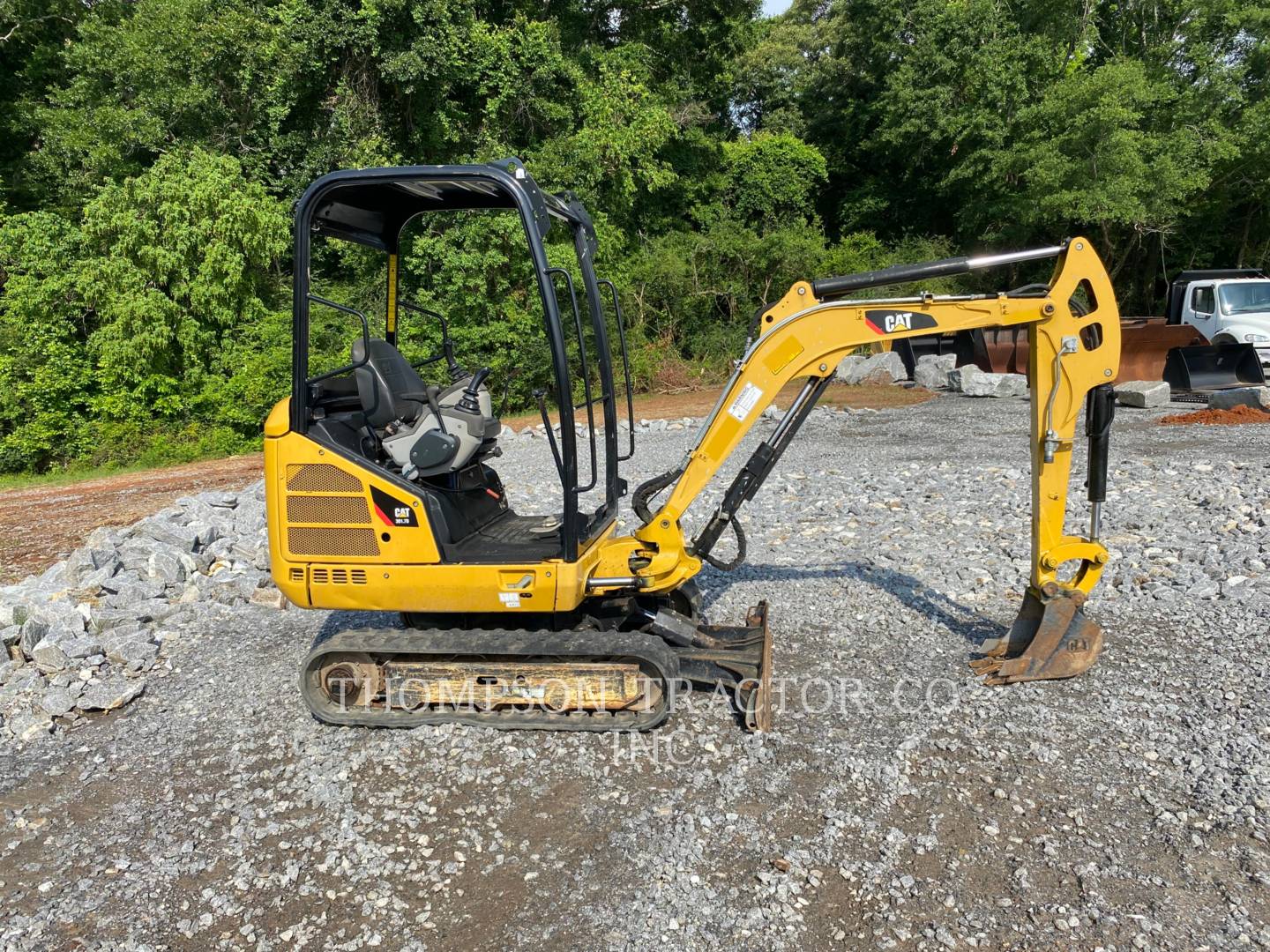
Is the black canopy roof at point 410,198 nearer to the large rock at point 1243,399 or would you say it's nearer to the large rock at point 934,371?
the large rock at point 1243,399

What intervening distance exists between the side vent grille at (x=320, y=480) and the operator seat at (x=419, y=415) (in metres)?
0.28

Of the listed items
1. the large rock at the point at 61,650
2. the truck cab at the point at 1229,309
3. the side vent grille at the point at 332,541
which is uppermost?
the truck cab at the point at 1229,309

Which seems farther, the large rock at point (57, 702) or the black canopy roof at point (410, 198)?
the large rock at point (57, 702)

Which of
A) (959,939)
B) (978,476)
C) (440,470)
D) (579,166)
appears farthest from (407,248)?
(959,939)

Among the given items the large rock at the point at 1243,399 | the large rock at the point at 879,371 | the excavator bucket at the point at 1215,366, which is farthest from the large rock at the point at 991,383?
the large rock at the point at 1243,399

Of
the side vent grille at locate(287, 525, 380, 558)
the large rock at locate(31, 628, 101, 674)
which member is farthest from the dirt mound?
the large rock at locate(31, 628, 101, 674)

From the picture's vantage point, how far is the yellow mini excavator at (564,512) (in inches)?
171

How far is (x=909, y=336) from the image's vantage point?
171 inches

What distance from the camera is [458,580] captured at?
4363 mm

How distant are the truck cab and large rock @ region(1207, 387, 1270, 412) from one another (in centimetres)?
341

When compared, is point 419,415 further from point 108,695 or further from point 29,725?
point 29,725

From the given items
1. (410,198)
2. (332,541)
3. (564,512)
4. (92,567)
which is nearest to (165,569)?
(92,567)

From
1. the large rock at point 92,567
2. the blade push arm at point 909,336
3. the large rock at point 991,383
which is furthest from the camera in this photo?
the large rock at point 991,383

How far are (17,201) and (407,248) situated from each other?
11.6 metres
